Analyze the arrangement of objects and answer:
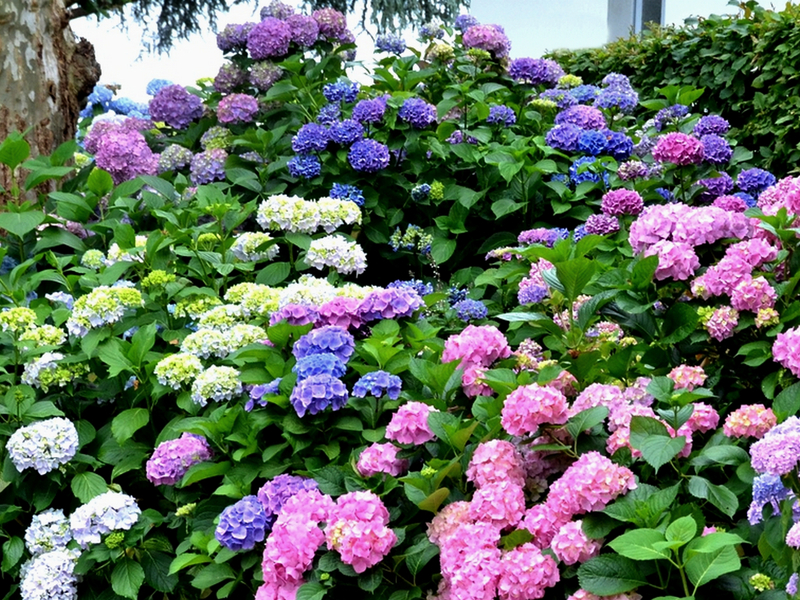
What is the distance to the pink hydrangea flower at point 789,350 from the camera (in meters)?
1.96

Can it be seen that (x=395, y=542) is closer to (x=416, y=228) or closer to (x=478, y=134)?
(x=416, y=228)

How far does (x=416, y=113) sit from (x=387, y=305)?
1627 millimetres

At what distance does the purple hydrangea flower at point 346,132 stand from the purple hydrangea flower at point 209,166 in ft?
2.05

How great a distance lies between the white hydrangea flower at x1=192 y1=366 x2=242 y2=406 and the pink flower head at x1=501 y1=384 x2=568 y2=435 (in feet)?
2.88

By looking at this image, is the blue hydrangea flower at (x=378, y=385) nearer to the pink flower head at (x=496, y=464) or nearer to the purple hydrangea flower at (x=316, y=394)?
the purple hydrangea flower at (x=316, y=394)

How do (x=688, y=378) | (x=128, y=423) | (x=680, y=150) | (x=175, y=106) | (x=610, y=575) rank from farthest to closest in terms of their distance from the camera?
(x=175, y=106)
(x=680, y=150)
(x=128, y=423)
(x=688, y=378)
(x=610, y=575)

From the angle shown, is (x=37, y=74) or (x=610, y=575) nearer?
(x=610, y=575)

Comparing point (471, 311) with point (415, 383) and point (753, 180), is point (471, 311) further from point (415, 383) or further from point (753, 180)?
point (753, 180)

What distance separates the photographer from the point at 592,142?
157 inches

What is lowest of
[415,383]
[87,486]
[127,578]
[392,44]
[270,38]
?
[127,578]

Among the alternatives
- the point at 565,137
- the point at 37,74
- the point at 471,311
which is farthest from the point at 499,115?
the point at 37,74

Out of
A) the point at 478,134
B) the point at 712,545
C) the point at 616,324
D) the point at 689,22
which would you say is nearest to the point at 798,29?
the point at 689,22

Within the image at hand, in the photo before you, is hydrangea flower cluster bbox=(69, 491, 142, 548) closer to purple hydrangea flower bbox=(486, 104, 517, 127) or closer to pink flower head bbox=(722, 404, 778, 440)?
pink flower head bbox=(722, 404, 778, 440)

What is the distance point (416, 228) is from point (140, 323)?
1338mm
